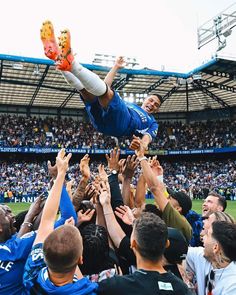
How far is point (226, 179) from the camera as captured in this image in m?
32.6

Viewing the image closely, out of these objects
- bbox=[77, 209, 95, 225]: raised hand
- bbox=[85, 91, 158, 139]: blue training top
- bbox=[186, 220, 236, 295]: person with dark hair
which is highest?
bbox=[85, 91, 158, 139]: blue training top

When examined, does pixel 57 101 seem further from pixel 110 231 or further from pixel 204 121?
pixel 110 231

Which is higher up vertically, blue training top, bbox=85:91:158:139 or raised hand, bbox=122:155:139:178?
blue training top, bbox=85:91:158:139

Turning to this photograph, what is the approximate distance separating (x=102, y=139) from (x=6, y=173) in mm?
10431

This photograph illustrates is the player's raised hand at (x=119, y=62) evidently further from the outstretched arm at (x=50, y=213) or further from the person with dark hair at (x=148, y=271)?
the person with dark hair at (x=148, y=271)

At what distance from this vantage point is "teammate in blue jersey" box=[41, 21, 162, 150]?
13.1 ft

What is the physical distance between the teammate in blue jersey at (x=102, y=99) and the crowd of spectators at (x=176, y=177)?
21.1m

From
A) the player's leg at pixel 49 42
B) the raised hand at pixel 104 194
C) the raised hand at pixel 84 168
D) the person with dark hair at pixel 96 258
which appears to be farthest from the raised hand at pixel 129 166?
the person with dark hair at pixel 96 258

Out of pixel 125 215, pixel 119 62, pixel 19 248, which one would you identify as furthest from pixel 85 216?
pixel 119 62

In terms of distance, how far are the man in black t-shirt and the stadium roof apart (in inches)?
939

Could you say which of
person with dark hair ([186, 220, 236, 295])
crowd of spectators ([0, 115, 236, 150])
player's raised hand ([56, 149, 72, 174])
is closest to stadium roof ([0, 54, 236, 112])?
crowd of spectators ([0, 115, 236, 150])

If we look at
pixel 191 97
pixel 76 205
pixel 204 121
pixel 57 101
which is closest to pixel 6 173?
pixel 57 101

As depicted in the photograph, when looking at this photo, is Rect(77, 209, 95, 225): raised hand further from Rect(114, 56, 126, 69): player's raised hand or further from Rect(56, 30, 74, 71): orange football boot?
Rect(114, 56, 126, 69): player's raised hand

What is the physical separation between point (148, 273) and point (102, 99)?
2658 millimetres
